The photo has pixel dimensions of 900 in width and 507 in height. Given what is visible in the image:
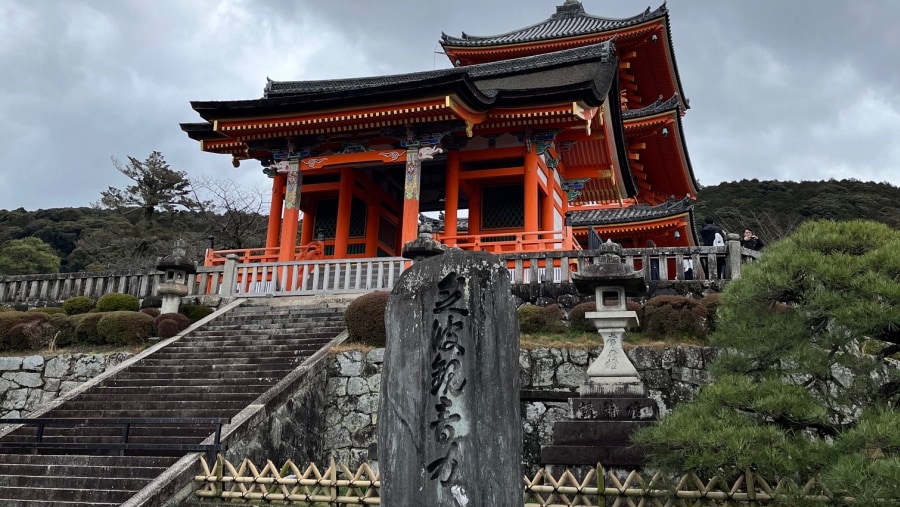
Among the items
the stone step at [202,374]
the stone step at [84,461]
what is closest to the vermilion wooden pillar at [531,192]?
the stone step at [202,374]

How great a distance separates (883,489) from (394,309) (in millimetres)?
3194

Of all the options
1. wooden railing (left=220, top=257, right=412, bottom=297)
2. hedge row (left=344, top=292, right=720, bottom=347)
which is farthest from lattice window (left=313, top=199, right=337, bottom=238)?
hedge row (left=344, top=292, right=720, bottom=347)

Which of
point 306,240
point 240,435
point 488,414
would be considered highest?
point 306,240

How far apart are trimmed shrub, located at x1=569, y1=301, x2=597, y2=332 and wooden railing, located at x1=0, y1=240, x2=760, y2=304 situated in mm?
1271

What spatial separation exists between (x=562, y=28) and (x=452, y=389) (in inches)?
940

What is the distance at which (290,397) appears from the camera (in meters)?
9.18

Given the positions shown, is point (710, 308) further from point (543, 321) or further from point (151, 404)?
point (151, 404)

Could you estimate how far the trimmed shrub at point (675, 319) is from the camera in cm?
1003

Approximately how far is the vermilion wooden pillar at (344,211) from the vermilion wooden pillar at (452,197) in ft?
8.85

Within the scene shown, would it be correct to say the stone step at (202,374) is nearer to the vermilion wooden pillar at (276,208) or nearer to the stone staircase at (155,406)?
the stone staircase at (155,406)

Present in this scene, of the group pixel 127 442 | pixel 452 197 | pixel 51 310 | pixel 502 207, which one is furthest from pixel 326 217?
pixel 127 442

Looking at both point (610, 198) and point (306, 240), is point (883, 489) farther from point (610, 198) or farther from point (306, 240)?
point (610, 198)

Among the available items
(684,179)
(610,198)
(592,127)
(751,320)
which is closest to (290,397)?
(751,320)

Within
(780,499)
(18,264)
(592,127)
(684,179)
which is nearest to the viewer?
(780,499)
